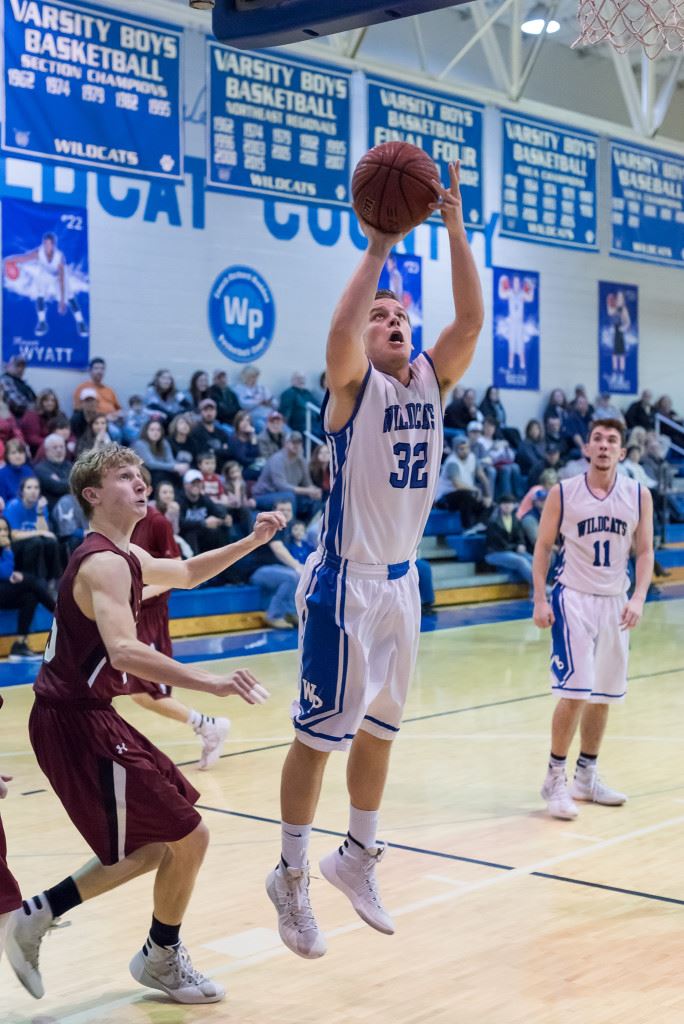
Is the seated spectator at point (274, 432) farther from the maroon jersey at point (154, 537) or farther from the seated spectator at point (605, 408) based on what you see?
the maroon jersey at point (154, 537)

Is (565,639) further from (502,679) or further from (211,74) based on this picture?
(211,74)

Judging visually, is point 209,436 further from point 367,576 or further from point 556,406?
point 367,576

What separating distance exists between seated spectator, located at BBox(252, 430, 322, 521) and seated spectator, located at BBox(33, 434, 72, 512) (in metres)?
2.21

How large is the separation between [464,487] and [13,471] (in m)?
5.62

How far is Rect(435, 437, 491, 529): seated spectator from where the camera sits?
14.6 meters

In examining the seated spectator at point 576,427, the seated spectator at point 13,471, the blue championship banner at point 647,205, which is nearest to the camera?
the seated spectator at point 13,471

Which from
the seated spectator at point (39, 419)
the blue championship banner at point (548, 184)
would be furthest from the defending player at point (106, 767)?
the blue championship banner at point (548, 184)

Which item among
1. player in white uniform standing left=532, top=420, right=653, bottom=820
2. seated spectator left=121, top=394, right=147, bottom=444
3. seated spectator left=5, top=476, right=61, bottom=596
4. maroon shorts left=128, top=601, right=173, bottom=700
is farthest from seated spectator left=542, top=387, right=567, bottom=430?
player in white uniform standing left=532, top=420, right=653, bottom=820

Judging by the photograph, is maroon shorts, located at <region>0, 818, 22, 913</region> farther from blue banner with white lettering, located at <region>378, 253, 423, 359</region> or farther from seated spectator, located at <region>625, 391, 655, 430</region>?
seated spectator, located at <region>625, 391, 655, 430</region>

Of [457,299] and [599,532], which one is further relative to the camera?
[599,532]

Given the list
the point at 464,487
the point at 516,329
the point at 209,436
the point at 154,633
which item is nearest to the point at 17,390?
the point at 209,436

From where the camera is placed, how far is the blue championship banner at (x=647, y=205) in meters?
15.9

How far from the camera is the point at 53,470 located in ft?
36.2

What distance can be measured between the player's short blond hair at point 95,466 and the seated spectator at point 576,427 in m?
13.7
